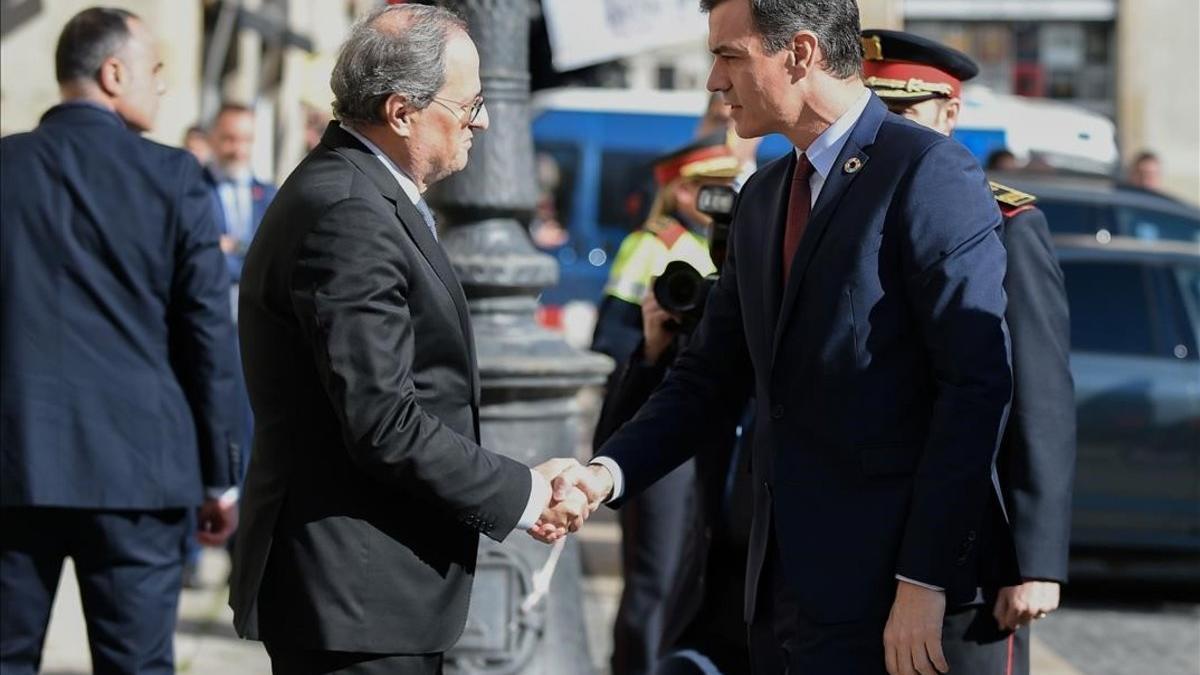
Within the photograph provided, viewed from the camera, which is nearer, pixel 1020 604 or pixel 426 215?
pixel 1020 604

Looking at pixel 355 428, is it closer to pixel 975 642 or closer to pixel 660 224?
pixel 975 642

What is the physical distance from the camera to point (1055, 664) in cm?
730

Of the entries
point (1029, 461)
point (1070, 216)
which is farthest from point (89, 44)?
point (1070, 216)

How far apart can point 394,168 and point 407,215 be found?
0.51ft

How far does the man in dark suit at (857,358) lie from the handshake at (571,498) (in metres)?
0.39

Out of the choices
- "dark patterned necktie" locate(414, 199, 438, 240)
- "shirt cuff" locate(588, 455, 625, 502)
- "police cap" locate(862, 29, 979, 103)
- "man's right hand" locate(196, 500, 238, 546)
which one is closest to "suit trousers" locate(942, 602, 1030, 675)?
"shirt cuff" locate(588, 455, 625, 502)

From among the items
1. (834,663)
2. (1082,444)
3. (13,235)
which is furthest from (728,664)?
(1082,444)

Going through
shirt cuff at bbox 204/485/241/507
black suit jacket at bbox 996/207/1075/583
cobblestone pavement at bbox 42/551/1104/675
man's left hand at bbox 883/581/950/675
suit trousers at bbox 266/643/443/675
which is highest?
black suit jacket at bbox 996/207/1075/583

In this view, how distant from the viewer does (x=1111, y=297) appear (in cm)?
917

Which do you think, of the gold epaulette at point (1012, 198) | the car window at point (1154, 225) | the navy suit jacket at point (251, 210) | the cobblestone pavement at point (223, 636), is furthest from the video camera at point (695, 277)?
the car window at point (1154, 225)

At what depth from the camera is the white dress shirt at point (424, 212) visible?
11.6 feet

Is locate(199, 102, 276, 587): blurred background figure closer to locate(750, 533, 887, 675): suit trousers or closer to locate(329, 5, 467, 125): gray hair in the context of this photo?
locate(329, 5, 467, 125): gray hair

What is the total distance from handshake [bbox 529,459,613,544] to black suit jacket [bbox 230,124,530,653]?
0.69ft

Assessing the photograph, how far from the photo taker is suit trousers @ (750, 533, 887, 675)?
323cm
